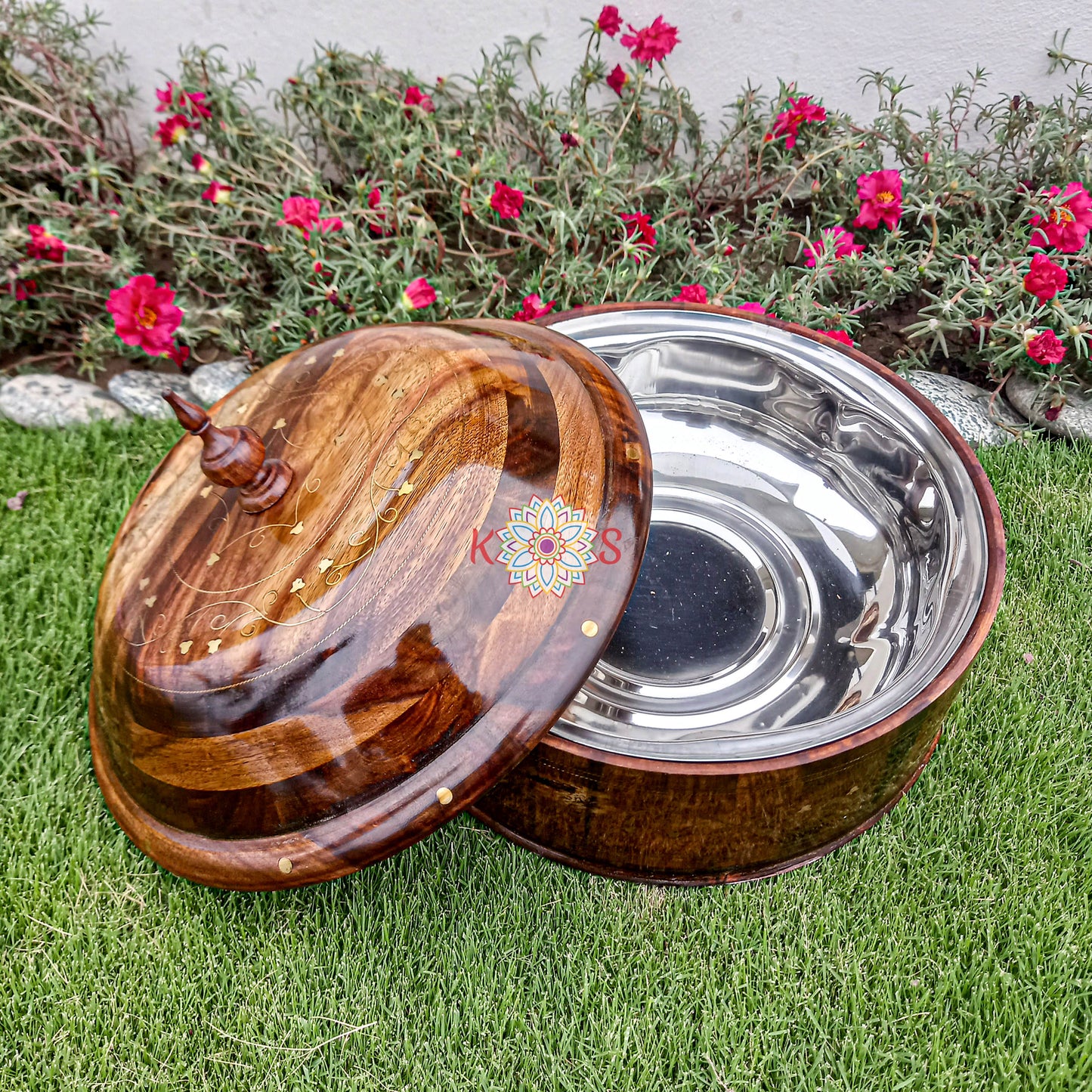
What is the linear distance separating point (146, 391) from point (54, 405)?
11.2 inches

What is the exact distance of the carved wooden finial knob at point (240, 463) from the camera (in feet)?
4.43

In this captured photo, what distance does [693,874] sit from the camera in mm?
1635

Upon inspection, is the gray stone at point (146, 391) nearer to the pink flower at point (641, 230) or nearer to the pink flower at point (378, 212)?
the pink flower at point (378, 212)

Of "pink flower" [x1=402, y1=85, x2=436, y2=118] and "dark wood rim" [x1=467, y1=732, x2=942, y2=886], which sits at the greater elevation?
"pink flower" [x1=402, y1=85, x2=436, y2=118]

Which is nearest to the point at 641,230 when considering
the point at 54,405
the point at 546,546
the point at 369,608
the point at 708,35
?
the point at 708,35

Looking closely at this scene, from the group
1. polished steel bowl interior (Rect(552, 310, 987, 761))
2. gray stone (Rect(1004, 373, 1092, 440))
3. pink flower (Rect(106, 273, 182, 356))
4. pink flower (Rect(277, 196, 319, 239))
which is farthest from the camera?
gray stone (Rect(1004, 373, 1092, 440))

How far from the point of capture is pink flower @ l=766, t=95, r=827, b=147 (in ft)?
8.89

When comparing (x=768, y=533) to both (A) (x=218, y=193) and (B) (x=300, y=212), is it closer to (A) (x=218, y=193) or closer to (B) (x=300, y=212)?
(B) (x=300, y=212)

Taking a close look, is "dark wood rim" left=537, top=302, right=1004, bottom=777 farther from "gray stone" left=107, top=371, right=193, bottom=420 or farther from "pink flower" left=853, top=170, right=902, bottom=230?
"gray stone" left=107, top=371, right=193, bottom=420

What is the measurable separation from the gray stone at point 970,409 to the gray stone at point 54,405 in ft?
8.39

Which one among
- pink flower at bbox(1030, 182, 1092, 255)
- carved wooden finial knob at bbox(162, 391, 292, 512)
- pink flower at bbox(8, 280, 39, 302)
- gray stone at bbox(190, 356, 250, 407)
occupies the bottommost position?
gray stone at bbox(190, 356, 250, 407)

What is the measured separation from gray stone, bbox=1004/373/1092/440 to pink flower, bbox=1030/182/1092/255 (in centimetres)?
40

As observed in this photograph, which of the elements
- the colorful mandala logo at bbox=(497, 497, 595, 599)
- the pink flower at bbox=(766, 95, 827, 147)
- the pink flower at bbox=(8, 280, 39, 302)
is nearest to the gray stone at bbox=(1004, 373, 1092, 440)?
the pink flower at bbox=(766, 95, 827, 147)

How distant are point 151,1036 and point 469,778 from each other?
36.7 inches
